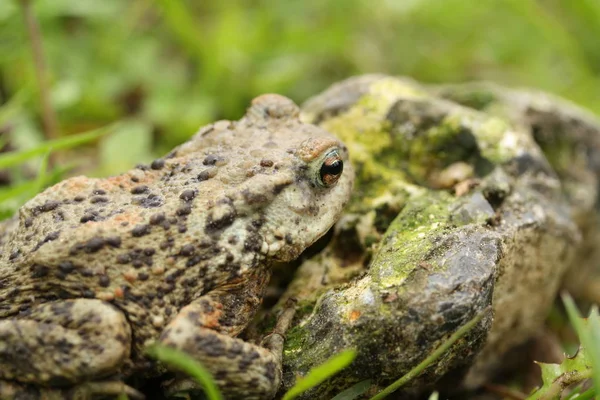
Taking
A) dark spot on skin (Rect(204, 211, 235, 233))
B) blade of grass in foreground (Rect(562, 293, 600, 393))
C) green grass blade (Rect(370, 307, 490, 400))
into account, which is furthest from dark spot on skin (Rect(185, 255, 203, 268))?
blade of grass in foreground (Rect(562, 293, 600, 393))

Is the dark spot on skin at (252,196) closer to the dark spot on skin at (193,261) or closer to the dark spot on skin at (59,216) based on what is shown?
the dark spot on skin at (193,261)

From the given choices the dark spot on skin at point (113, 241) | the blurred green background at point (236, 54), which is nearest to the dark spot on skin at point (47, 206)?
the dark spot on skin at point (113, 241)

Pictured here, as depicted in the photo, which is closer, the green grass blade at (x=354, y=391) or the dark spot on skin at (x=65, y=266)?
the dark spot on skin at (x=65, y=266)

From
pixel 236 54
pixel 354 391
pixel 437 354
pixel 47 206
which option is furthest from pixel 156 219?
A: pixel 236 54

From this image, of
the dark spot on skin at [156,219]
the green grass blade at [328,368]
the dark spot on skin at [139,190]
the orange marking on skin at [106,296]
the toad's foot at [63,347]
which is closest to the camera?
the green grass blade at [328,368]

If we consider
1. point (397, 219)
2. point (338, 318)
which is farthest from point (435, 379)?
point (397, 219)

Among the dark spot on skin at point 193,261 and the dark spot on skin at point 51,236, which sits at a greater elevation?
the dark spot on skin at point 51,236
